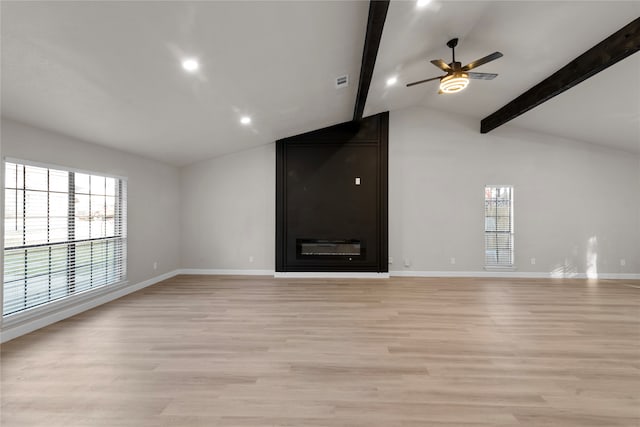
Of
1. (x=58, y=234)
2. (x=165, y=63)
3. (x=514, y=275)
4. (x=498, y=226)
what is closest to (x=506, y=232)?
(x=498, y=226)

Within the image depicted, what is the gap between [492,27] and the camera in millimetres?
3492

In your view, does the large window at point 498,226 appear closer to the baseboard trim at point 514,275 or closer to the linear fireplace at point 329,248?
the baseboard trim at point 514,275

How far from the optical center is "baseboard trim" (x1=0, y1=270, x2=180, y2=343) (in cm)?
298

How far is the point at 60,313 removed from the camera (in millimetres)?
3541

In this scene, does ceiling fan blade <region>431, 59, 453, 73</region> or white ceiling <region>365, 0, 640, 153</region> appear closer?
white ceiling <region>365, 0, 640, 153</region>

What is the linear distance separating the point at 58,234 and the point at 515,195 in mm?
7856

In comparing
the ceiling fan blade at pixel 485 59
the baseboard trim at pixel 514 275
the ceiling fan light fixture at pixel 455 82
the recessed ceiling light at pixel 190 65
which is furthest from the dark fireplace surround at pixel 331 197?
the recessed ceiling light at pixel 190 65

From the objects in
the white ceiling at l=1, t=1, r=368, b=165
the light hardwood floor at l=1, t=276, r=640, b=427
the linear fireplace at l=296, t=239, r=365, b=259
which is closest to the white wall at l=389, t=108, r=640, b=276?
the linear fireplace at l=296, t=239, r=365, b=259

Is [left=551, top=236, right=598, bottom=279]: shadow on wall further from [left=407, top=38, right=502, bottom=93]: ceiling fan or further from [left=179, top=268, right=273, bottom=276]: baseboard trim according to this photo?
[left=179, top=268, right=273, bottom=276]: baseboard trim

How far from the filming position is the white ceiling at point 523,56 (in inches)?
121

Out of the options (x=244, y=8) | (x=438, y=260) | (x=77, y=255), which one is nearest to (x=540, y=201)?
(x=438, y=260)

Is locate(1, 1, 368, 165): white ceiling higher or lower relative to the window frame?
higher

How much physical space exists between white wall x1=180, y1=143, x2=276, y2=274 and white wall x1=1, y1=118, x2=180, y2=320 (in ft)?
1.00

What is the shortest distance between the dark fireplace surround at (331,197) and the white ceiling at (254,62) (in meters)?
0.78
